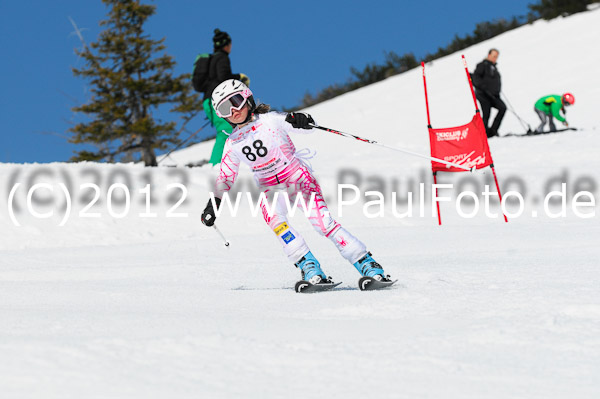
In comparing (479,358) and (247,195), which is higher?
(247,195)

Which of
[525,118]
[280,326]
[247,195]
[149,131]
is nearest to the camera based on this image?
[280,326]

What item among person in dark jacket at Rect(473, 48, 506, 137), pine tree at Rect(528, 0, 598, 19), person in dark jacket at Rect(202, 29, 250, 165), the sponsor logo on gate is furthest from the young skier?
pine tree at Rect(528, 0, 598, 19)

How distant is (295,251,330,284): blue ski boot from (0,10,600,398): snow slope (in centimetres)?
17

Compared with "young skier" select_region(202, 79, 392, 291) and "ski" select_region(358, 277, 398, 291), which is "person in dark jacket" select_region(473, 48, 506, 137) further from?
"ski" select_region(358, 277, 398, 291)

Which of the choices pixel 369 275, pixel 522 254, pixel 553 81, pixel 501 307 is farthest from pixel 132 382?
pixel 553 81

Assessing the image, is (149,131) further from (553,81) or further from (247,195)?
(247,195)

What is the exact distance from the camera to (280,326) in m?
3.24

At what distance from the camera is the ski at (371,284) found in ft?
14.8

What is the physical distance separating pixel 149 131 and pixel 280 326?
70.1 feet

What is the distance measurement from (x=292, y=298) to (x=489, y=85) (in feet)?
34.8

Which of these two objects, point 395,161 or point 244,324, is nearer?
point 244,324

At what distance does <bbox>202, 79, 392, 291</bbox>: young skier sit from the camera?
4.67 m

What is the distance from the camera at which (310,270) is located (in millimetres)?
4680

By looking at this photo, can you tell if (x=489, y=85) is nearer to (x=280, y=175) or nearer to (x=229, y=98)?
(x=280, y=175)
